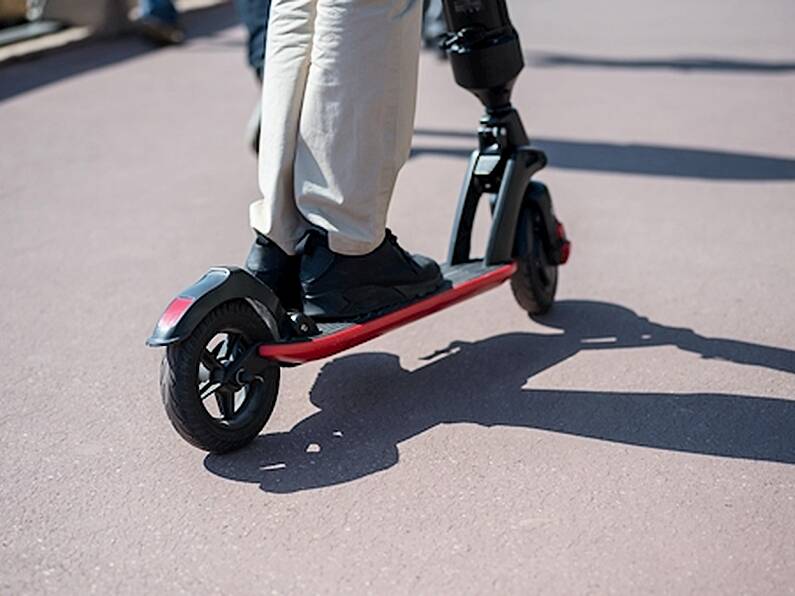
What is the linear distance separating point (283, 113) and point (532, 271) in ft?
3.45

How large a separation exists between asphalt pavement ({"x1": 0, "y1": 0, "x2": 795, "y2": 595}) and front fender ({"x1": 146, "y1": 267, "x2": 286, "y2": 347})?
31 centimetres

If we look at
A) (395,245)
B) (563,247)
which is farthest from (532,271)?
(395,245)

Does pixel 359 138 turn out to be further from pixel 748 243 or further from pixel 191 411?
pixel 748 243

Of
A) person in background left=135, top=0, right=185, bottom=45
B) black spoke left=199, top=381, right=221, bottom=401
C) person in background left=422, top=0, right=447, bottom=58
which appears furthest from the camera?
person in background left=135, top=0, right=185, bottom=45

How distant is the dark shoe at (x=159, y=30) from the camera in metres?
10.1

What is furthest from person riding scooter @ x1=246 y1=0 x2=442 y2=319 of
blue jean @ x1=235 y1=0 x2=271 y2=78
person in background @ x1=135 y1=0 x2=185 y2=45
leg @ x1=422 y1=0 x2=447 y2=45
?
person in background @ x1=135 y1=0 x2=185 y2=45

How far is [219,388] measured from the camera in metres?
3.21

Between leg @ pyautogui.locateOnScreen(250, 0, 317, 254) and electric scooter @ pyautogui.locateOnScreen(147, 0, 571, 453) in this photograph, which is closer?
electric scooter @ pyautogui.locateOnScreen(147, 0, 571, 453)

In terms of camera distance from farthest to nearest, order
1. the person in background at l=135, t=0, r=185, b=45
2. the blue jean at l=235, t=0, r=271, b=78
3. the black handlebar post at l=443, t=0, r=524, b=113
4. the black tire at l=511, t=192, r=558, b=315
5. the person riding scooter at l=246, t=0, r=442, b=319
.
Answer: the person in background at l=135, t=0, r=185, b=45, the blue jean at l=235, t=0, r=271, b=78, the black tire at l=511, t=192, r=558, b=315, the black handlebar post at l=443, t=0, r=524, b=113, the person riding scooter at l=246, t=0, r=442, b=319

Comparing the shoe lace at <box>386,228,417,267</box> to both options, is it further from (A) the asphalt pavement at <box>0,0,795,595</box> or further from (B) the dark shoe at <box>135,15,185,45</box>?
(B) the dark shoe at <box>135,15,185,45</box>

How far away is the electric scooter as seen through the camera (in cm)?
312

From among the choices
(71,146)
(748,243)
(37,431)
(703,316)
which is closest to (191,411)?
(37,431)

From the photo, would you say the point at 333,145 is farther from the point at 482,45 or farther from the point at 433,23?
the point at 433,23

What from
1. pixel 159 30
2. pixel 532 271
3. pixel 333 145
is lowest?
pixel 159 30
